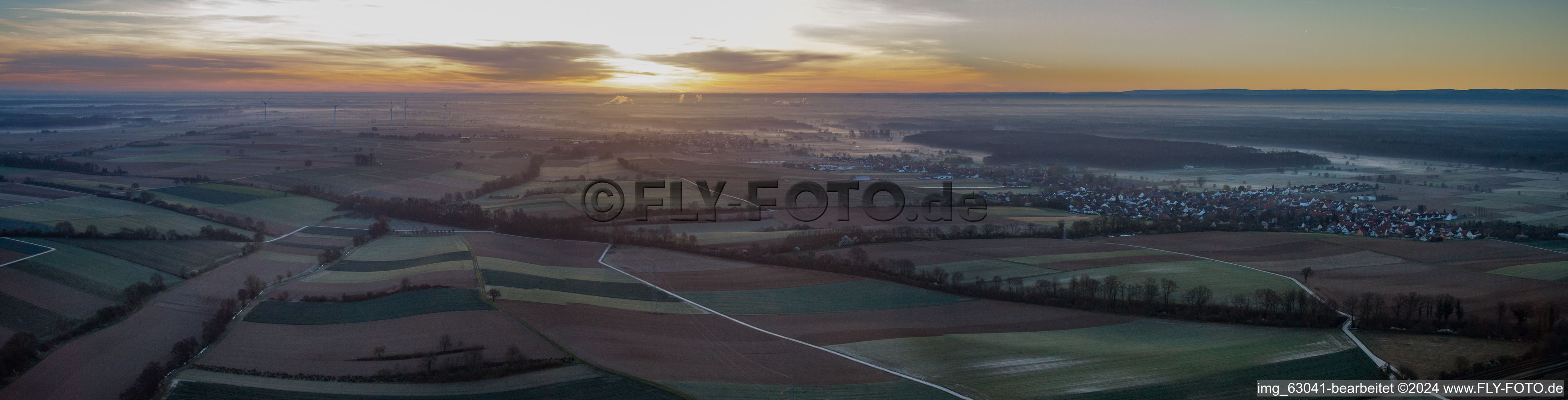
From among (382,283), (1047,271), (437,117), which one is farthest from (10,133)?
(1047,271)

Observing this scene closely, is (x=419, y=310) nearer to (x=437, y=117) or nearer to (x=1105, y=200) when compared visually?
(x=1105, y=200)

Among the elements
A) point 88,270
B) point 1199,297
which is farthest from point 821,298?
point 88,270

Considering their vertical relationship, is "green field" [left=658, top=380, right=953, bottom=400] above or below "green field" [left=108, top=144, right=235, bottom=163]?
below

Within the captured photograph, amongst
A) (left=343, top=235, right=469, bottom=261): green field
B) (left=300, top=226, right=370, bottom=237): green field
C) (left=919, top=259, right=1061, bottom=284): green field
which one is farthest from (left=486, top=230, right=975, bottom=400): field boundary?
(left=300, top=226, right=370, bottom=237): green field

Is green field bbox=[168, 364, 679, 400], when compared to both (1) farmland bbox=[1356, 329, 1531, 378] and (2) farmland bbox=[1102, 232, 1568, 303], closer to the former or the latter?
(1) farmland bbox=[1356, 329, 1531, 378]


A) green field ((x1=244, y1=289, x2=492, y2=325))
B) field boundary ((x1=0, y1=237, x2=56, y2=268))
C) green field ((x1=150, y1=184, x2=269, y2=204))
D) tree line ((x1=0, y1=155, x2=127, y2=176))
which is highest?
tree line ((x1=0, y1=155, x2=127, y2=176))

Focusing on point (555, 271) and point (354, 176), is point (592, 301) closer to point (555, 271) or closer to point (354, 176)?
→ point (555, 271)

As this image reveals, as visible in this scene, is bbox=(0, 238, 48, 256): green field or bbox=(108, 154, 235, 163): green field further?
bbox=(108, 154, 235, 163): green field

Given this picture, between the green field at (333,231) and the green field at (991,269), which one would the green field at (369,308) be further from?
the green field at (991,269)
